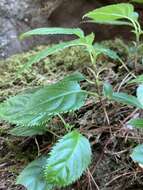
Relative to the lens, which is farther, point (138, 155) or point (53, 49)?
point (53, 49)

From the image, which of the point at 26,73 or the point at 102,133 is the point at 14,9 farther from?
the point at 102,133

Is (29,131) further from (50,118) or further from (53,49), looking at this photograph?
(53,49)

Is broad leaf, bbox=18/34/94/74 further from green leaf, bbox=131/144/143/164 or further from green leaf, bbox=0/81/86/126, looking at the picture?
green leaf, bbox=131/144/143/164

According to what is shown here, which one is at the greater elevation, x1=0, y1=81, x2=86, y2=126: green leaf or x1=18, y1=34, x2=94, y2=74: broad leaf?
x1=18, y1=34, x2=94, y2=74: broad leaf

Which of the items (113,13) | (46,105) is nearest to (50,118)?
(46,105)

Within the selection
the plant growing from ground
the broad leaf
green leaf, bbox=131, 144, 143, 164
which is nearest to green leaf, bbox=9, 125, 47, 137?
the plant growing from ground

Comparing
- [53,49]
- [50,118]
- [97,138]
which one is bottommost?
[97,138]

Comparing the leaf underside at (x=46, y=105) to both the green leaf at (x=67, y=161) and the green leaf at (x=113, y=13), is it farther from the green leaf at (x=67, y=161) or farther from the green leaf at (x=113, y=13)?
the green leaf at (x=113, y=13)
